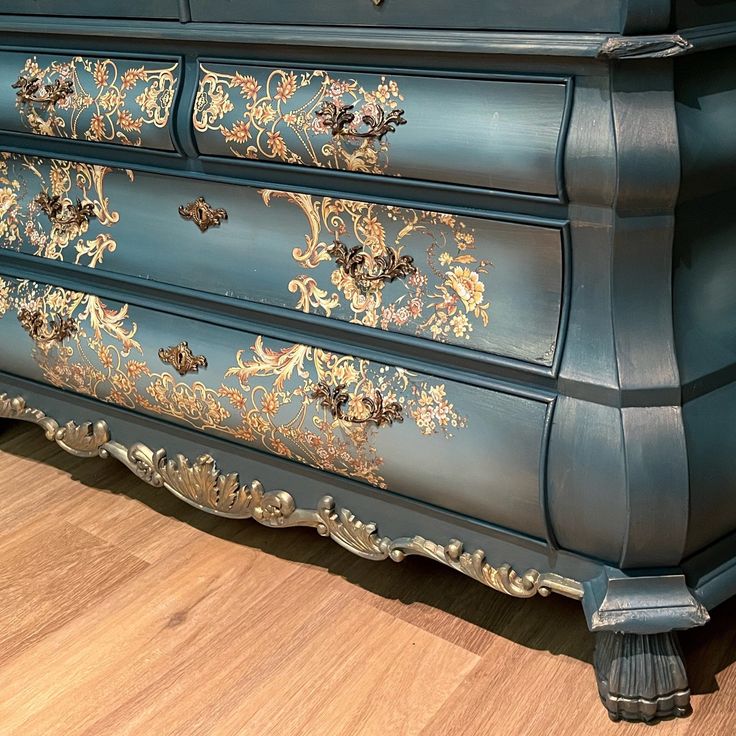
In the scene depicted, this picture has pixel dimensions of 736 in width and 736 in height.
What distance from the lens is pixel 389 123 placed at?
1.08 meters

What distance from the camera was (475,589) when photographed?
54.0 inches

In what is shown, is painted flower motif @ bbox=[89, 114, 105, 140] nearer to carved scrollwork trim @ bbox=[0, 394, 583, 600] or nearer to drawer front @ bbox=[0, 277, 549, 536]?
drawer front @ bbox=[0, 277, 549, 536]

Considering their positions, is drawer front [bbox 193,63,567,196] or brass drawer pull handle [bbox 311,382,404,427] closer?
drawer front [bbox 193,63,567,196]

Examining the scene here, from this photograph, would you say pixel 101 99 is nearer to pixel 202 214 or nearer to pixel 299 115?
pixel 202 214

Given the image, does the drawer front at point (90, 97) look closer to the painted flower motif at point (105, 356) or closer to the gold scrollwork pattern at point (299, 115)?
the gold scrollwork pattern at point (299, 115)

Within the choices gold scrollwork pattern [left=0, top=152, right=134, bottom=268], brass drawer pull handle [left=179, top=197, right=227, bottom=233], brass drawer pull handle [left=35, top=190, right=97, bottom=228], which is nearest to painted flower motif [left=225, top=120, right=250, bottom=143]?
brass drawer pull handle [left=179, top=197, right=227, bottom=233]

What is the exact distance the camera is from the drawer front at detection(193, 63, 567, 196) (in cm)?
99

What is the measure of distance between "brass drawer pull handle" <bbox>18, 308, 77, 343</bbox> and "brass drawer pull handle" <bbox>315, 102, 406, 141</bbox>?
22.4 inches

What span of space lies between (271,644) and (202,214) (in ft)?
1.84

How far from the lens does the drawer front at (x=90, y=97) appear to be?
1.29 meters

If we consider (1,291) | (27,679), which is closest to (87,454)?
(1,291)

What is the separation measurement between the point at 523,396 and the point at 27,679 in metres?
0.73

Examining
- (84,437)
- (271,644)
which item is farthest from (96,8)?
(271,644)

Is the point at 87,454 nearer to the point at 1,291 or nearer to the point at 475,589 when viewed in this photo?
the point at 1,291
